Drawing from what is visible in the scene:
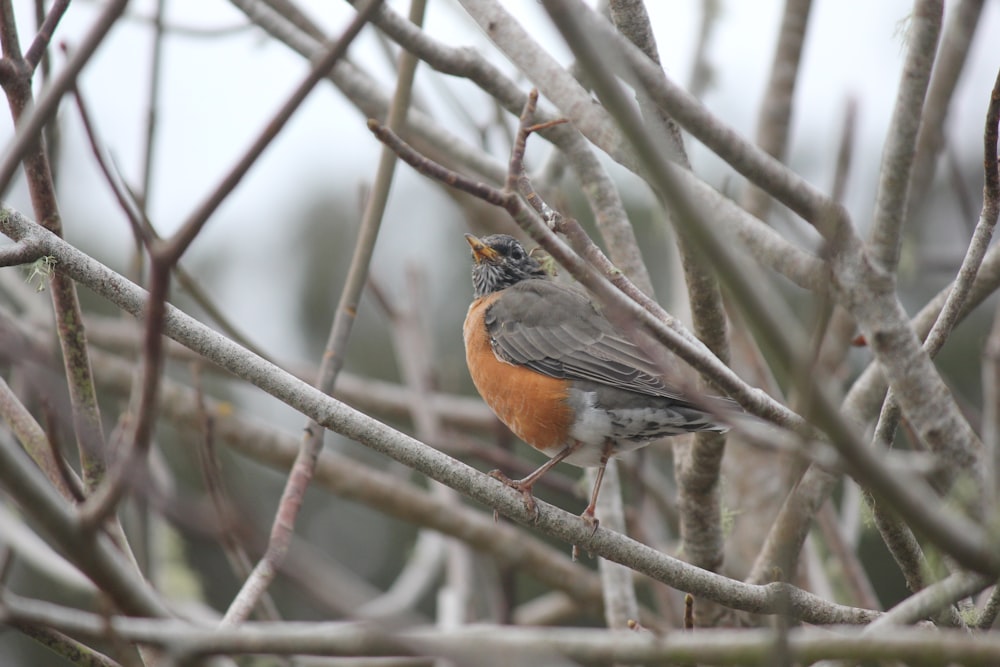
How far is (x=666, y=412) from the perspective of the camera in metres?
3.70

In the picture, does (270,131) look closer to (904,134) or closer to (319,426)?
(904,134)

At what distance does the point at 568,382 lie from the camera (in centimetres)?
416

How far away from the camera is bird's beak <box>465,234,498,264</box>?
204 inches

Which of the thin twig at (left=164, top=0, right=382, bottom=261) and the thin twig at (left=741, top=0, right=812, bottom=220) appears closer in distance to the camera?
the thin twig at (left=164, top=0, right=382, bottom=261)

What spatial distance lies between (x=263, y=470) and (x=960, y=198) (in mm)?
8513

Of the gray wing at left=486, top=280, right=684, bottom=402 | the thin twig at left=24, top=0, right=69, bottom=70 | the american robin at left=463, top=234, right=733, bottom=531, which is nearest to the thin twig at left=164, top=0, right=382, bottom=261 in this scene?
the thin twig at left=24, top=0, right=69, bottom=70

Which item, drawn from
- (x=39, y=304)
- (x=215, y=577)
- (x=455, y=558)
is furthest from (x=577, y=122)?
(x=215, y=577)

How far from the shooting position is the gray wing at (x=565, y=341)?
13.1ft

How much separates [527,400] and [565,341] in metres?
0.36

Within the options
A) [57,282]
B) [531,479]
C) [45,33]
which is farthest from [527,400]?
[45,33]

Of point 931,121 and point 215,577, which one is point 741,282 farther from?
point 215,577

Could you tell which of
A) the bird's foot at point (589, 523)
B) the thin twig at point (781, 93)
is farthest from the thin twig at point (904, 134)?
the thin twig at point (781, 93)

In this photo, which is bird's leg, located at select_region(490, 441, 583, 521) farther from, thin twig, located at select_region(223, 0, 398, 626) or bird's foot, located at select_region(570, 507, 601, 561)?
thin twig, located at select_region(223, 0, 398, 626)

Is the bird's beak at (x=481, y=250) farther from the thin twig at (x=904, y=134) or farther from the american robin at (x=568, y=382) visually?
the thin twig at (x=904, y=134)
